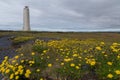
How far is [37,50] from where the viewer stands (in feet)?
34.2

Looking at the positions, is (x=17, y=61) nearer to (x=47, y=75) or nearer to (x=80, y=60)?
(x=47, y=75)

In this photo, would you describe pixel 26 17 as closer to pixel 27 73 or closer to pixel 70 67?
pixel 27 73

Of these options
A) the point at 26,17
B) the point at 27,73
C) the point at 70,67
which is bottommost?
the point at 27,73

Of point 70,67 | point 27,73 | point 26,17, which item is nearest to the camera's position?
point 70,67

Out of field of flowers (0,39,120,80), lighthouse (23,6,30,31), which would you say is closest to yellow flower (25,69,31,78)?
field of flowers (0,39,120,80)

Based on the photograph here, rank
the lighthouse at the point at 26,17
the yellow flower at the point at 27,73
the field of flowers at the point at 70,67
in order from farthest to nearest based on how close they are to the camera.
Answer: the lighthouse at the point at 26,17 < the yellow flower at the point at 27,73 < the field of flowers at the point at 70,67

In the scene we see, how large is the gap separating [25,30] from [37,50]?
46.1 m

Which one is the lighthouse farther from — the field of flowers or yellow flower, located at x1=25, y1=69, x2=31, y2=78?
yellow flower, located at x1=25, y1=69, x2=31, y2=78

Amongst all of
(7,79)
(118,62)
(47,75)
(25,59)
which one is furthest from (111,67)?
(7,79)

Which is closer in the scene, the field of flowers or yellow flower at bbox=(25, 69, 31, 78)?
the field of flowers

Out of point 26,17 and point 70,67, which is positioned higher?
point 26,17

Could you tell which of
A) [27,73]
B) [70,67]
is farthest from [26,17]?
[70,67]

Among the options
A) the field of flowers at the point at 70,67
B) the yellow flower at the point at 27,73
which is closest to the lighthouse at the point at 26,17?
the field of flowers at the point at 70,67

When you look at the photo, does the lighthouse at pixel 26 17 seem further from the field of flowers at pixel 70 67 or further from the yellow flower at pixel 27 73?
the yellow flower at pixel 27 73
